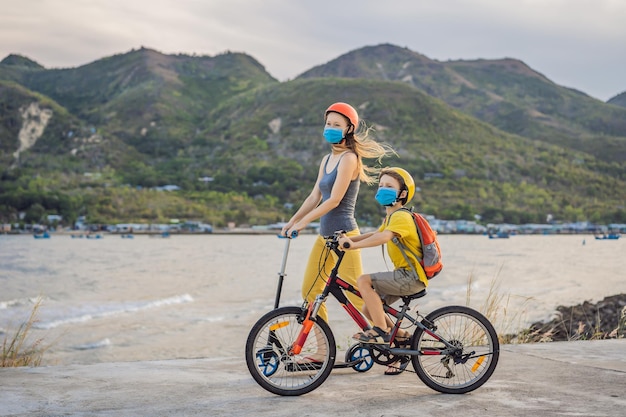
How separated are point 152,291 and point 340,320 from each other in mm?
20517

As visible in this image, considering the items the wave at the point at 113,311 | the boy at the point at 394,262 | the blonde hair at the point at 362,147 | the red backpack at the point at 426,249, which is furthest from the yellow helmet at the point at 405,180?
the wave at the point at 113,311

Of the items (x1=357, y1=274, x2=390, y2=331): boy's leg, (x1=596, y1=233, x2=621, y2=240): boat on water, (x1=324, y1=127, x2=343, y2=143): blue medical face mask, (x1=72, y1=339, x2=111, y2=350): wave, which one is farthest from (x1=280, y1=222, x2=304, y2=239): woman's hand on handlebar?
(x1=596, y1=233, x2=621, y2=240): boat on water

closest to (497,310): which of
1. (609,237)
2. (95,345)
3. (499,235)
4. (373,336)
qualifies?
(373,336)

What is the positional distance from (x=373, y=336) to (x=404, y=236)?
29.3 inches

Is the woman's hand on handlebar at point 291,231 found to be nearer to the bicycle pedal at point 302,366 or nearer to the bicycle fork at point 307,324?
the bicycle fork at point 307,324

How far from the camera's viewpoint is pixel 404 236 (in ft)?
15.8

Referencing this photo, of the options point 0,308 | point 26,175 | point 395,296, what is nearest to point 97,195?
point 26,175

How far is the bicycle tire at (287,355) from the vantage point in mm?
4883

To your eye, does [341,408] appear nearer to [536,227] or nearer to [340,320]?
[340,320]

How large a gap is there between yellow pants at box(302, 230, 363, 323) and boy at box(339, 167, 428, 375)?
1.23 ft

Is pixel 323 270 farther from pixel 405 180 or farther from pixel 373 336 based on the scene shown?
pixel 405 180

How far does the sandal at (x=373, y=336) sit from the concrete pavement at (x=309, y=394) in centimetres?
34

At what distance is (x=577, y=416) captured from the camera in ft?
13.9

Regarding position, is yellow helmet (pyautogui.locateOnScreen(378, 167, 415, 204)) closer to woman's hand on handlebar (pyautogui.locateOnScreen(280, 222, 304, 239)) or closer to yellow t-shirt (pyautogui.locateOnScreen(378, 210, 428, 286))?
yellow t-shirt (pyautogui.locateOnScreen(378, 210, 428, 286))
